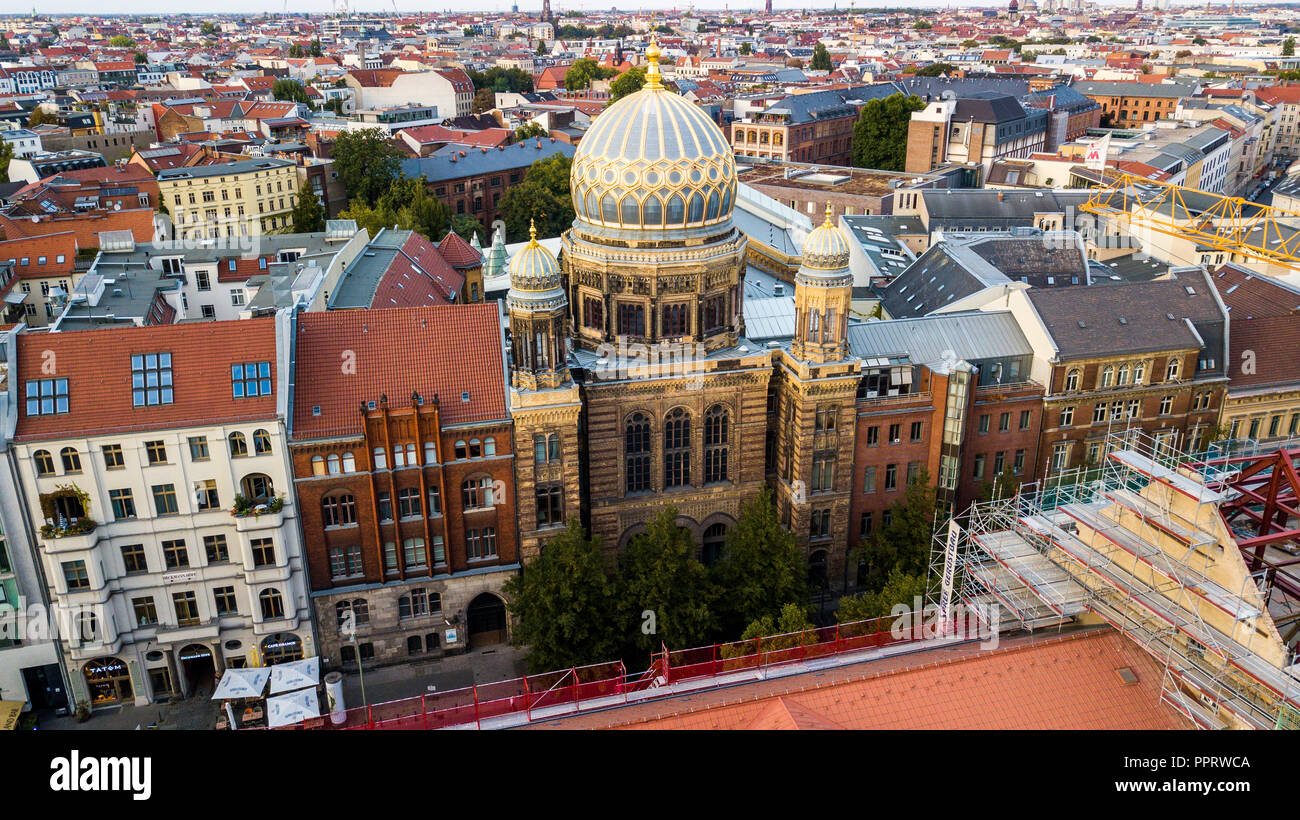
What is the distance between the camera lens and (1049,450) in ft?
224

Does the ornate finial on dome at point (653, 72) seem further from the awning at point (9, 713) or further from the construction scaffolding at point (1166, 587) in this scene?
the awning at point (9, 713)

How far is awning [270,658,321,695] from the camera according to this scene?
54.7m

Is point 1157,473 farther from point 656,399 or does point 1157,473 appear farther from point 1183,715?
point 656,399

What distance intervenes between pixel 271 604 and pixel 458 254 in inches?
2255

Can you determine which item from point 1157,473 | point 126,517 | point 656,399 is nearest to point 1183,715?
point 1157,473

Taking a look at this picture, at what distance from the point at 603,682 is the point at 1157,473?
2369cm

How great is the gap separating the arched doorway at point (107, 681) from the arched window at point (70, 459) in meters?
12.2

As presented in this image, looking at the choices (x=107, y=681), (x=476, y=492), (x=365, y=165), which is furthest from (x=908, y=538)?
(x=365, y=165)

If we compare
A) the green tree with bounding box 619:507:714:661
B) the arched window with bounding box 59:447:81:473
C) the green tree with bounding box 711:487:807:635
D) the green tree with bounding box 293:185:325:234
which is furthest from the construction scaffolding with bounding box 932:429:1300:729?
the green tree with bounding box 293:185:325:234

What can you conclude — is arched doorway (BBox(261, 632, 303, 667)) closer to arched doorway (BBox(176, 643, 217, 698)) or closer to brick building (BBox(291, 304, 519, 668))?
brick building (BBox(291, 304, 519, 668))

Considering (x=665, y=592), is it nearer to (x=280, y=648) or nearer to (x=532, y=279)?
(x=532, y=279)

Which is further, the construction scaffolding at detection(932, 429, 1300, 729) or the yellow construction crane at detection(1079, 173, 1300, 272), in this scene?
the yellow construction crane at detection(1079, 173, 1300, 272)

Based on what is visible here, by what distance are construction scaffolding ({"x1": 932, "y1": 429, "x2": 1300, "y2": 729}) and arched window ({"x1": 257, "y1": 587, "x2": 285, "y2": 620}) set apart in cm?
3866
